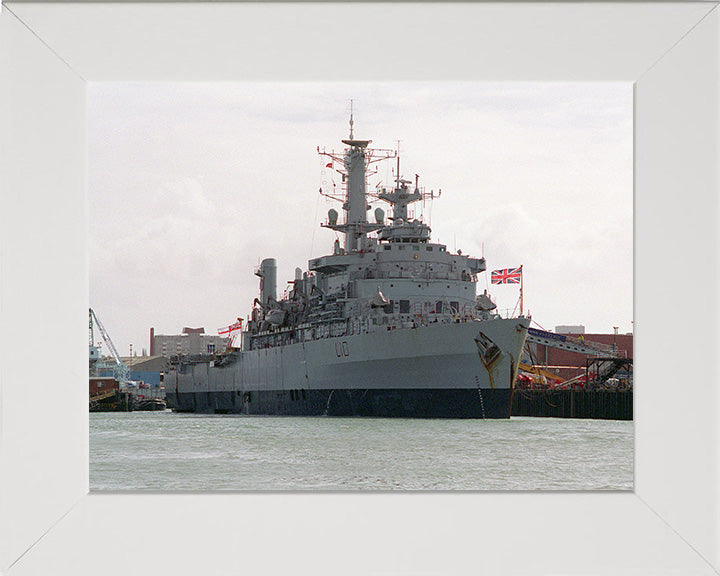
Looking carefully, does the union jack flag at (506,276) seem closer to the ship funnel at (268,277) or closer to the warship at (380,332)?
the warship at (380,332)

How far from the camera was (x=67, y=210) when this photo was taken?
4172 mm

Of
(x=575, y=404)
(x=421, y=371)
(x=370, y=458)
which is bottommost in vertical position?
(x=575, y=404)

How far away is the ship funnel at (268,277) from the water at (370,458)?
406 inches

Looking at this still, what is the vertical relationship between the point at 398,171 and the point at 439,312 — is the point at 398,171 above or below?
above

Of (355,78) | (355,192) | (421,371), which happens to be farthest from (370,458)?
(355,192)

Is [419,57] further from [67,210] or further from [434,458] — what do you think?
[434,458]

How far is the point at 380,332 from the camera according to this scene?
2019 centimetres

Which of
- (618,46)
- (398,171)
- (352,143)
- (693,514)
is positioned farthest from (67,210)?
(352,143)

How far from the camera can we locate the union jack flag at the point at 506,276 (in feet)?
63.9

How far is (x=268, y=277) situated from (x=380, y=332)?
10.8 m

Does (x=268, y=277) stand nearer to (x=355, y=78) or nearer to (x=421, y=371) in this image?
(x=421, y=371)

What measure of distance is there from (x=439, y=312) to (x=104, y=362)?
3424cm

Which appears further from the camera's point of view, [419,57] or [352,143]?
[352,143]

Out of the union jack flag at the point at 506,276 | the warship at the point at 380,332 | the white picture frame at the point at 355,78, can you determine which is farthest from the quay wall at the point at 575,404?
the white picture frame at the point at 355,78
